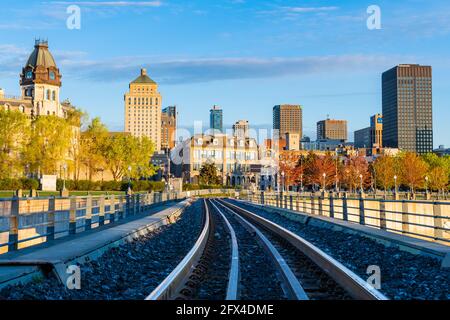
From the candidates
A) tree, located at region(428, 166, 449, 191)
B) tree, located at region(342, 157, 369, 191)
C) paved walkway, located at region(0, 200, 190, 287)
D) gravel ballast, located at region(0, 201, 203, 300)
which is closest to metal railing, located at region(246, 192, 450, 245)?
gravel ballast, located at region(0, 201, 203, 300)

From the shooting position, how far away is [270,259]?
14.5 meters

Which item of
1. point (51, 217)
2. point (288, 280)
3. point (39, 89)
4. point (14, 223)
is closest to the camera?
point (288, 280)

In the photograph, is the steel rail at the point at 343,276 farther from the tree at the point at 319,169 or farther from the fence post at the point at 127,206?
the tree at the point at 319,169

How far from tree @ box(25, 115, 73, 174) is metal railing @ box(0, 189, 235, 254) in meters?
38.5

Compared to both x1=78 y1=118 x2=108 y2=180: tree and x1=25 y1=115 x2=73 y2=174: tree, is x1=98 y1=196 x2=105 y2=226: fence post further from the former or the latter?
x1=78 y1=118 x2=108 y2=180: tree

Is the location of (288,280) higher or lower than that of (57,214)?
lower

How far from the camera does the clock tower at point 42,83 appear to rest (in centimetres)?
13838

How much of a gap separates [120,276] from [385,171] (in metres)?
119

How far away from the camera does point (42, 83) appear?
14050cm

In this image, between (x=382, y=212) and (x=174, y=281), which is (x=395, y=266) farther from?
(x=382, y=212)

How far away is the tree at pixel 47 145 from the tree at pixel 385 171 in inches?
2687

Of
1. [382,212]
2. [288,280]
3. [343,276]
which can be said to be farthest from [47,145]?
[343,276]
